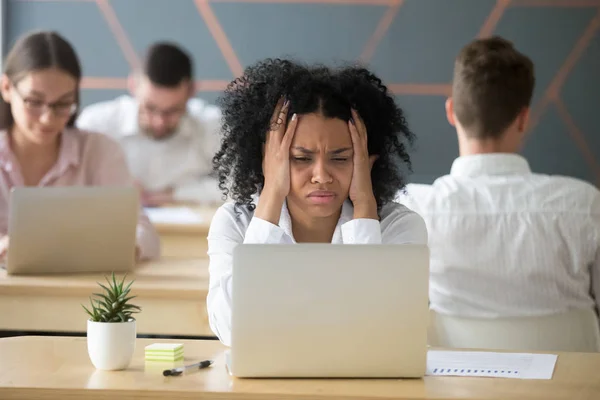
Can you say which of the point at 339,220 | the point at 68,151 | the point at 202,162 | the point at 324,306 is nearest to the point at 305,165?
the point at 339,220

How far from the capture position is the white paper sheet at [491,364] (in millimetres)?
1783

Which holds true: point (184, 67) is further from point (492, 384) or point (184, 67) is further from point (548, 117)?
point (492, 384)

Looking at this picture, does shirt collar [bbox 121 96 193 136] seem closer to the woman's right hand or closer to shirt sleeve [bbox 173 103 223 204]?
shirt sleeve [bbox 173 103 223 204]

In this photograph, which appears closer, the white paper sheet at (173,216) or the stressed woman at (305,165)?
the stressed woman at (305,165)

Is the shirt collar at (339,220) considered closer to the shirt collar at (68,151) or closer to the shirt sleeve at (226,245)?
the shirt sleeve at (226,245)

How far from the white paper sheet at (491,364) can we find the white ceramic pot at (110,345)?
0.53m

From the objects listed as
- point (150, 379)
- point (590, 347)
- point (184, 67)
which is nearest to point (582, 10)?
point (184, 67)

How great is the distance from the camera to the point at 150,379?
1.70 meters

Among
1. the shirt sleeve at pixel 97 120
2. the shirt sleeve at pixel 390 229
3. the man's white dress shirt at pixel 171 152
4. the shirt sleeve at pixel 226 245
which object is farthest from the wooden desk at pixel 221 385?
the shirt sleeve at pixel 97 120

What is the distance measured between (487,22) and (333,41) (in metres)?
0.84

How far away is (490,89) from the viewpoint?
9.00 ft

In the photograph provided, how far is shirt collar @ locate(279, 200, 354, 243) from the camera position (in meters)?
2.21

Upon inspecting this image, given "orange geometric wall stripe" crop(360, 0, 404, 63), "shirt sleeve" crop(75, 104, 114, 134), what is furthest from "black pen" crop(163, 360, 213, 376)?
"orange geometric wall stripe" crop(360, 0, 404, 63)

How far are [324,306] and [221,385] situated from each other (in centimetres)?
21
